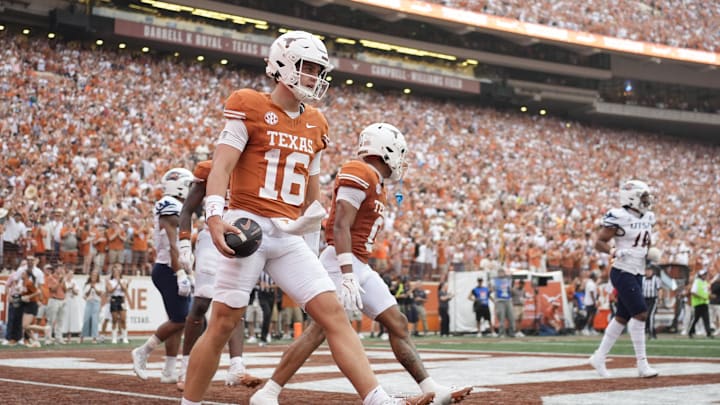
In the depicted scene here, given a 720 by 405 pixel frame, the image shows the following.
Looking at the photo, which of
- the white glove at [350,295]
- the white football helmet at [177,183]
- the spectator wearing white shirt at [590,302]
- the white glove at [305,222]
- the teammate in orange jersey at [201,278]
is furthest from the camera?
the spectator wearing white shirt at [590,302]

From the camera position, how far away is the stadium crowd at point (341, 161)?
72.3ft

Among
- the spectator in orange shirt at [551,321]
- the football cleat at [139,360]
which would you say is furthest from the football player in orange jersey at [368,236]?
the spectator in orange shirt at [551,321]

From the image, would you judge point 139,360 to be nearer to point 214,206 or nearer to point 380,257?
point 214,206

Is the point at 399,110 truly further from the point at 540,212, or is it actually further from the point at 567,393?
the point at 567,393

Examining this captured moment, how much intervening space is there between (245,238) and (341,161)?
85.8 ft

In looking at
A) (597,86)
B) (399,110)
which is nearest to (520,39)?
(597,86)

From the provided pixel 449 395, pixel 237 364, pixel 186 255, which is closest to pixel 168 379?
pixel 237 364

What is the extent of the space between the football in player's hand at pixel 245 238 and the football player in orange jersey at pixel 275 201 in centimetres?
4

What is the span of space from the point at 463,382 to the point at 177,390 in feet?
9.00

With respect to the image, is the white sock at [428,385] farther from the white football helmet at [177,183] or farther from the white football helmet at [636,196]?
the white football helmet at [636,196]

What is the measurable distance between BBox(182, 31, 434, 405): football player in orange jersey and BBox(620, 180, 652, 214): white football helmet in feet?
20.3

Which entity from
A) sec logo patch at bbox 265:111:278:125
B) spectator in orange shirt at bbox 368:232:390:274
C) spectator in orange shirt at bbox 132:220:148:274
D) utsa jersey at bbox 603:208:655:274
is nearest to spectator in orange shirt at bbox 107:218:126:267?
spectator in orange shirt at bbox 132:220:148:274

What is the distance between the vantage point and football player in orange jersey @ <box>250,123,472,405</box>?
6.05 metres

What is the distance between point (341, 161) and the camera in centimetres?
3067
